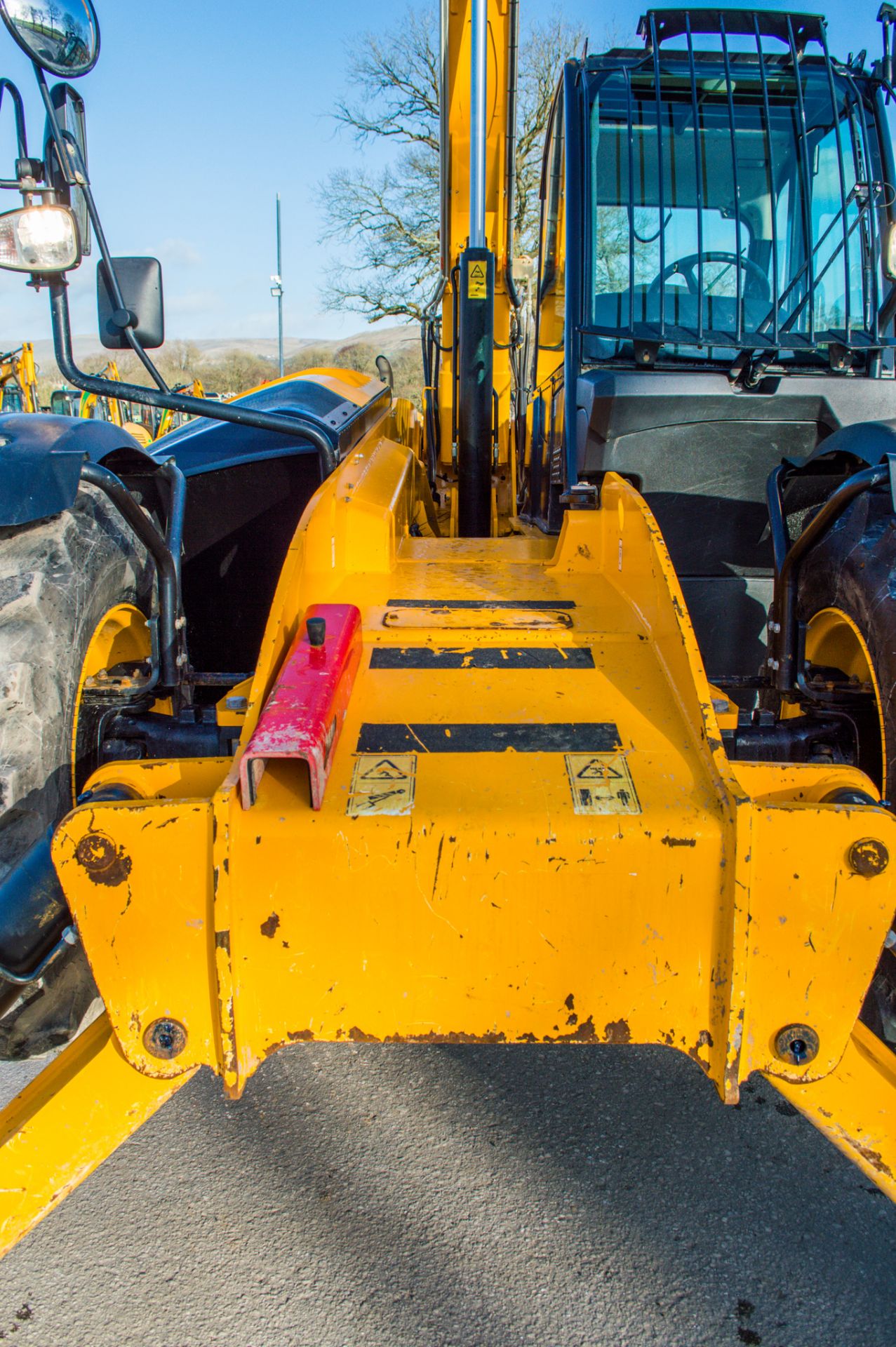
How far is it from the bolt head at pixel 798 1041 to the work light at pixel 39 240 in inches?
83.8

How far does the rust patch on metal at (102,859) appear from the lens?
4.71 feet

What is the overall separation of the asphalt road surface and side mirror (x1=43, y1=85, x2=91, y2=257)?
2078mm

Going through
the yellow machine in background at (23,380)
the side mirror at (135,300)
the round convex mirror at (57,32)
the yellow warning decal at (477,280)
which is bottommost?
the side mirror at (135,300)

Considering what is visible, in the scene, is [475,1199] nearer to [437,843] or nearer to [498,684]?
[437,843]

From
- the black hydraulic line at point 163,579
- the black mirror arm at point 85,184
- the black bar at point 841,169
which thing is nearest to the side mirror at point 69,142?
the black mirror arm at point 85,184

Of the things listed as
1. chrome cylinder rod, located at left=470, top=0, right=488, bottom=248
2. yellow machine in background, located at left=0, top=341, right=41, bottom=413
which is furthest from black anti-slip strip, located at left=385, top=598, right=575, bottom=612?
yellow machine in background, located at left=0, top=341, right=41, bottom=413

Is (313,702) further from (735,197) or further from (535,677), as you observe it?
(735,197)

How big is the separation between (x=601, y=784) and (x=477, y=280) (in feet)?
10.4

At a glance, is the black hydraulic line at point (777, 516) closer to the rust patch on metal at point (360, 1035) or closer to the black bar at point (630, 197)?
the black bar at point (630, 197)

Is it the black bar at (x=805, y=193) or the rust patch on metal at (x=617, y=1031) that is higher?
the black bar at (x=805, y=193)

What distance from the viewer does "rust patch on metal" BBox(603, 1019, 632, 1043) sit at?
58.4 inches

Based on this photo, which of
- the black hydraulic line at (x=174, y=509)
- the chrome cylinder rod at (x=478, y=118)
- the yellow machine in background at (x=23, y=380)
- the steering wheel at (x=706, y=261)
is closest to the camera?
the black hydraulic line at (x=174, y=509)

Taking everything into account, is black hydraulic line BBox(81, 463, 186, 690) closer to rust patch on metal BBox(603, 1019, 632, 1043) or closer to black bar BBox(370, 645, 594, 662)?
black bar BBox(370, 645, 594, 662)

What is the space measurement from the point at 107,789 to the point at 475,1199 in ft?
3.70
